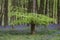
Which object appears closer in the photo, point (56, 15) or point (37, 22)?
point (37, 22)

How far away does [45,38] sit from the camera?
757 centimetres

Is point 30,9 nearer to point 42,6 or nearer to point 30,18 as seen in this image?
point 42,6

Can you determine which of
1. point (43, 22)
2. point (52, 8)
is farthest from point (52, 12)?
point (43, 22)

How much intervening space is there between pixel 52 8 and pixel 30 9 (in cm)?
147

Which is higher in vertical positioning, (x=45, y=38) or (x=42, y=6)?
(x=42, y=6)

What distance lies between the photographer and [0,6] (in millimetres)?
11719

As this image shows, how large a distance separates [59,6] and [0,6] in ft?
12.1

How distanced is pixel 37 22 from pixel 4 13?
4286 mm

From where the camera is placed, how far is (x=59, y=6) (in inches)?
472

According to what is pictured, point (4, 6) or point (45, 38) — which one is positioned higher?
point (4, 6)

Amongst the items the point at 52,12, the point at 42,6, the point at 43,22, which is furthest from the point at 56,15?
the point at 43,22

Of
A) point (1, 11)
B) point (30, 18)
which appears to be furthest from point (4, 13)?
point (30, 18)

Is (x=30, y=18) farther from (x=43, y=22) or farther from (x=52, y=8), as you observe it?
(x=52, y=8)

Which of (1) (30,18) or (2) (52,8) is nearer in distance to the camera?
(1) (30,18)
